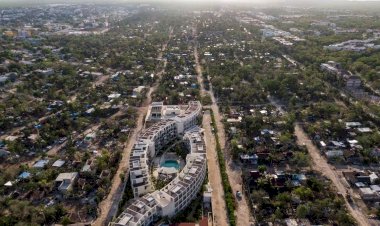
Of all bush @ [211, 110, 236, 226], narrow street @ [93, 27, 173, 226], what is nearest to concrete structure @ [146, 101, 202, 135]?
narrow street @ [93, 27, 173, 226]

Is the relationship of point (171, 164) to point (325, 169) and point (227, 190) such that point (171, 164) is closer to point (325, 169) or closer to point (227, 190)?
point (227, 190)

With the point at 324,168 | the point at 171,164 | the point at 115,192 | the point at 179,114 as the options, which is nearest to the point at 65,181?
the point at 115,192

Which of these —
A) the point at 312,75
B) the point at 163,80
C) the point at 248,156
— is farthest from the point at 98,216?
the point at 312,75

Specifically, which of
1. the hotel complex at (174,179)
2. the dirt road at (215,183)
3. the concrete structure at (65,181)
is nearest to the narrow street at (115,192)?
the hotel complex at (174,179)

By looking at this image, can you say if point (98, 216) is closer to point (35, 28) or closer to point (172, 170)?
point (172, 170)

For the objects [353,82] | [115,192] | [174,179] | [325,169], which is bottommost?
[115,192]

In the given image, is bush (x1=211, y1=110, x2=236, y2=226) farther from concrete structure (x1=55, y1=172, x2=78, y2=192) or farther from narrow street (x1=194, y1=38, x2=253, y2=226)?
concrete structure (x1=55, y1=172, x2=78, y2=192)
